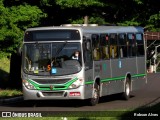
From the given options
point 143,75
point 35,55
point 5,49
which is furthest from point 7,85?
point 35,55

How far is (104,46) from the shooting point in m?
23.4

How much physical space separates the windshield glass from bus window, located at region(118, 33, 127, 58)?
12.9 feet

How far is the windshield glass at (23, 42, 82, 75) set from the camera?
2128 cm

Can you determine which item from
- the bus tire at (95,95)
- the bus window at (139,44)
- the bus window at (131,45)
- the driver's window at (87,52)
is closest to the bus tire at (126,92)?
the bus window at (131,45)

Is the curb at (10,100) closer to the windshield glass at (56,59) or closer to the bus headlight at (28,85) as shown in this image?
the bus headlight at (28,85)

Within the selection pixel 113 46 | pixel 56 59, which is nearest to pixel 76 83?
pixel 56 59

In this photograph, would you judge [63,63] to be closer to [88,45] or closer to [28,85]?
[88,45]

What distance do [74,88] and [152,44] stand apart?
105 ft

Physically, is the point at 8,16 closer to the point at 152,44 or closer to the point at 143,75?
the point at 143,75

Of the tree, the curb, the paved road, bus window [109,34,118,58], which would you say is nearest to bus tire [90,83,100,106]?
the paved road

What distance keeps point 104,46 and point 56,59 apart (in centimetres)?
274

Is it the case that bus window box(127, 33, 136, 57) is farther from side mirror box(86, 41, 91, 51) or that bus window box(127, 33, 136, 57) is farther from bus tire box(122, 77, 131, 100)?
side mirror box(86, 41, 91, 51)

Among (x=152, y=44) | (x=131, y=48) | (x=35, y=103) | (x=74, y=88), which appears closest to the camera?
(x=74, y=88)

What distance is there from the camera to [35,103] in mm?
23766
